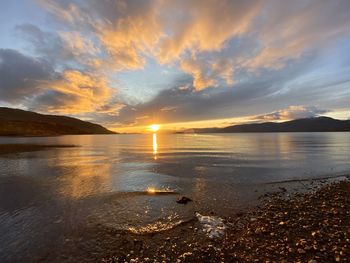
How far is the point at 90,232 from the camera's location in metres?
13.4

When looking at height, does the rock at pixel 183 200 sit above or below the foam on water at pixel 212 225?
above

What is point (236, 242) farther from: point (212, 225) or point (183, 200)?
point (183, 200)

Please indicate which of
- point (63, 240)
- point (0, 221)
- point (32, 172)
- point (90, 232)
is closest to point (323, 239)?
point (90, 232)

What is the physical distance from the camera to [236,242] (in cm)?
1130

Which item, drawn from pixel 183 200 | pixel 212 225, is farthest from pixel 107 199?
pixel 212 225

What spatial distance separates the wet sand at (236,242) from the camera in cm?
992

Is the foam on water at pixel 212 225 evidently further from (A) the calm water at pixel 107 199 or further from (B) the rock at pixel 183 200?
(B) the rock at pixel 183 200

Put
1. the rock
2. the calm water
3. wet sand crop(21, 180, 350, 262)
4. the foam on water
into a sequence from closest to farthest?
wet sand crop(21, 180, 350, 262) → the foam on water → the calm water → the rock

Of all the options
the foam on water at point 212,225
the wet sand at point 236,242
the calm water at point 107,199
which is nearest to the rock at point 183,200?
the calm water at point 107,199

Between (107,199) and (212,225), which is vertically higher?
(107,199)

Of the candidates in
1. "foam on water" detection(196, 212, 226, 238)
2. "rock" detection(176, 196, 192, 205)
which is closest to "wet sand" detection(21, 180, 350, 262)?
"foam on water" detection(196, 212, 226, 238)

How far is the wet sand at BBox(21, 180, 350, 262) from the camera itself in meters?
9.92

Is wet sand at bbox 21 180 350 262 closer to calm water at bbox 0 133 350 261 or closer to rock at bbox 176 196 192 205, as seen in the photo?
calm water at bbox 0 133 350 261

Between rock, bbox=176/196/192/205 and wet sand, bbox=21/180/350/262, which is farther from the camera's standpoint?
rock, bbox=176/196/192/205
